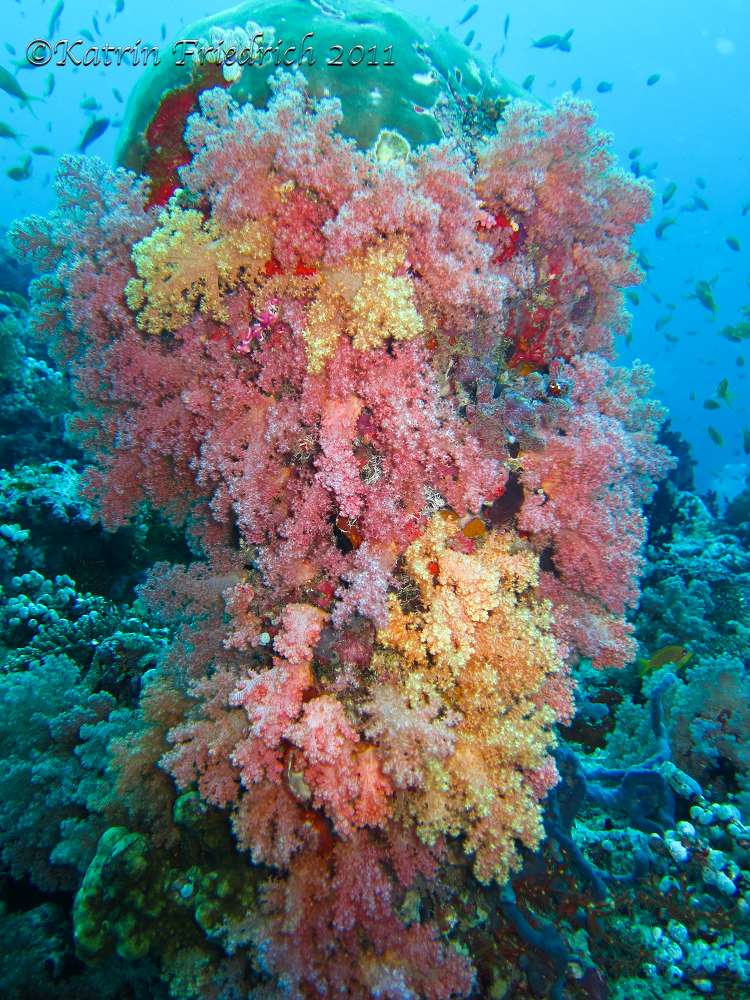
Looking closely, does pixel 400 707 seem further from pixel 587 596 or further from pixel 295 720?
pixel 587 596

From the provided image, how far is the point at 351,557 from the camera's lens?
9.36 feet

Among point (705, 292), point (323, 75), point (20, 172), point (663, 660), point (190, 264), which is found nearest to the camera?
point (190, 264)

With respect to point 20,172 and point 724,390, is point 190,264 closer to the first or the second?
point 724,390

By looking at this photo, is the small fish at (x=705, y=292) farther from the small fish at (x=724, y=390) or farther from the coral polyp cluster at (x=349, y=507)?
the coral polyp cluster at (x=349, y=507)

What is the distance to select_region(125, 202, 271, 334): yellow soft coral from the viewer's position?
290 cm

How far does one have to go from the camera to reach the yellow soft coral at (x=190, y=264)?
290 cm

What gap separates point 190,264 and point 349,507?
5.69ft

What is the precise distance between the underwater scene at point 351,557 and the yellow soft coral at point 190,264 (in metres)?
0.02

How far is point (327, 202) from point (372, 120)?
1372 mm

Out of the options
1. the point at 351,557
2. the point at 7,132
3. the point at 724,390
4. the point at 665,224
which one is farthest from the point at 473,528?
the point at 665,224

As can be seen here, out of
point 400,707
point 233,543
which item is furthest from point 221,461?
point 400,707

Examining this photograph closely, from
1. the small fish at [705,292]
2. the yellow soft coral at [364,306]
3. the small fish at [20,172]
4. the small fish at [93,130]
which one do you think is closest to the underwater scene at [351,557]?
the yellow soft coral at [364,306]

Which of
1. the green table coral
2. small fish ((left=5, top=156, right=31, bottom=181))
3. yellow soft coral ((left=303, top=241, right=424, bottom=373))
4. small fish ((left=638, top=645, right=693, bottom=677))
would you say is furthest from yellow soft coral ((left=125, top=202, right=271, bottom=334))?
small fish ((left=5, top=156, right=31, bottom=181))

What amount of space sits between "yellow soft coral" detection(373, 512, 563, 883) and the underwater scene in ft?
0.06
